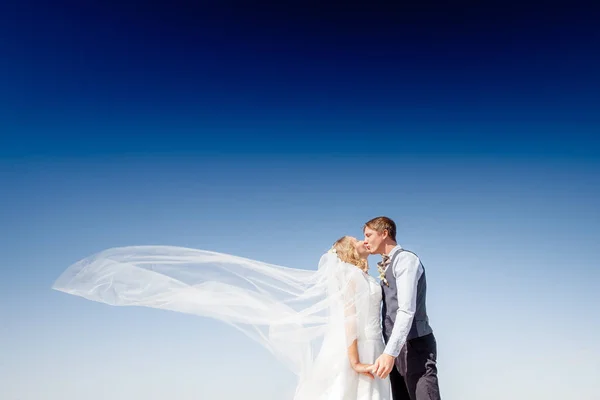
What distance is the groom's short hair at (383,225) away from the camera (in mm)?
7141

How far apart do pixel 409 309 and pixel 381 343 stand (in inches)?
31.2

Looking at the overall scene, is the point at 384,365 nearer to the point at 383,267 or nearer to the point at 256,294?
the point at 383,267

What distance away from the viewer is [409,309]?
22.0 feet

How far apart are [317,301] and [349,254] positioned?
0.71m

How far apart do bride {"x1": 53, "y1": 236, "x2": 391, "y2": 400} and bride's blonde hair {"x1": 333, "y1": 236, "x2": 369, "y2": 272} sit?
12 millimetres

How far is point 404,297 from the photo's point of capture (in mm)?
6770

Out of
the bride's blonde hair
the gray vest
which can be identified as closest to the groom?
the gray vest

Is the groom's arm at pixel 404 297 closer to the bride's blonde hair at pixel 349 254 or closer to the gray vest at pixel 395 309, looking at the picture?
the gray vest at pixel 395 309

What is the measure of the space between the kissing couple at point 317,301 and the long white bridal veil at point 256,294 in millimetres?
12

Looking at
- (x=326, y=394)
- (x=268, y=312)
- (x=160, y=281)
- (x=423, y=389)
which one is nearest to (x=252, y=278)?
(x=268, y=312)

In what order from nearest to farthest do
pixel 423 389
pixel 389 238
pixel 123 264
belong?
pixel 423 389 → pixel 389 238 → pixel 123 264

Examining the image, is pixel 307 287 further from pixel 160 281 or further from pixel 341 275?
pixel 160 281

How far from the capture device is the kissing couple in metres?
6.86

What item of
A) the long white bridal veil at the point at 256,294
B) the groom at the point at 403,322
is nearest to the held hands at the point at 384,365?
the groom at the point at 403,322
